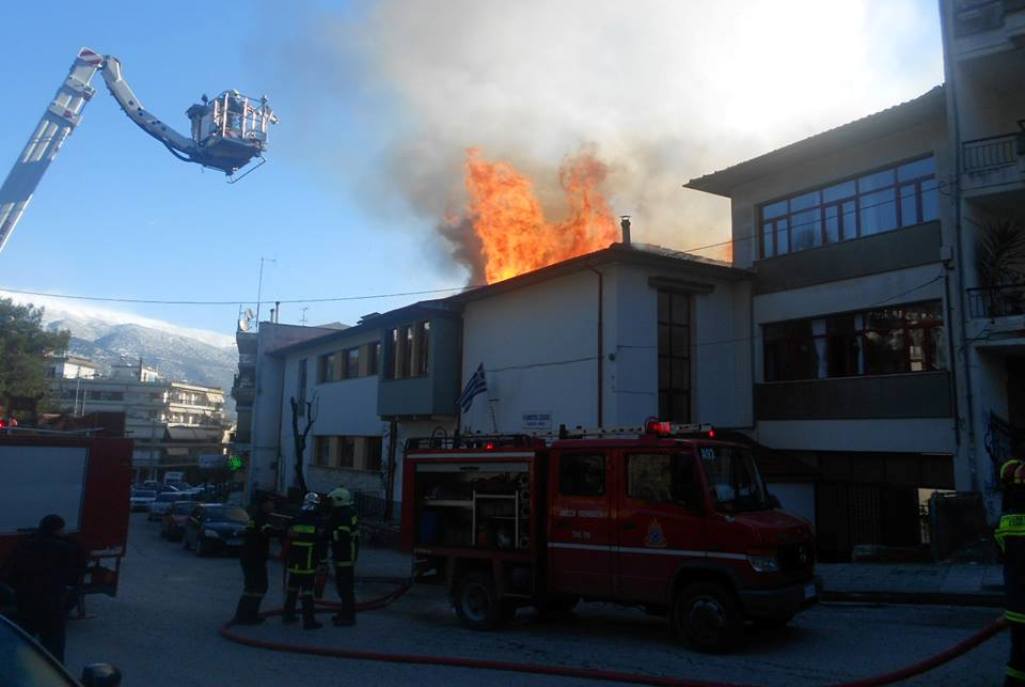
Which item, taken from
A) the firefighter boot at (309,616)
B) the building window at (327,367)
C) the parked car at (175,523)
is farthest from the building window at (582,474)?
the building window at (327,367)

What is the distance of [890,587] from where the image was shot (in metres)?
12.1

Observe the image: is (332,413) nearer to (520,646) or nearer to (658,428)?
(520,646)

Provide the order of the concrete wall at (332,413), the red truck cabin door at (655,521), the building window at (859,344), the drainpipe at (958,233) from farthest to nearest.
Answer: the concrete wall at (332,413) → the building window at (859,344) → the drainpipe at (958,233) → the red truck cabin door at (655,521)

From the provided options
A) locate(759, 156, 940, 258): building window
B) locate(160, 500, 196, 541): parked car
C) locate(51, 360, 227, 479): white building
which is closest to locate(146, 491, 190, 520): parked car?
locate(160, 500, 196, 541): parked car

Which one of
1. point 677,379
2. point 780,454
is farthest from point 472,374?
point 780,454

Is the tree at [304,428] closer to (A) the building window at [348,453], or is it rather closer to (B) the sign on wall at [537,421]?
(A) the building window at [348,453]

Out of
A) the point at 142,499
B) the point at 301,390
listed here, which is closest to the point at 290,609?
the point at 301,390

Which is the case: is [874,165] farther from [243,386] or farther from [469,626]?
[243,386]

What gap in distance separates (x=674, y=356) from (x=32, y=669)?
675 inches

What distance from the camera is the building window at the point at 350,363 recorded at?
1237 inches

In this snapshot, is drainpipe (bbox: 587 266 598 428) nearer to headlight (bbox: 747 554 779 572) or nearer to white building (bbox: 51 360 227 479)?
headlight (bbox: 747 554 779 572)

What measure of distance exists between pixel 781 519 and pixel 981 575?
5.59m

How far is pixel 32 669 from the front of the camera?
142 inches

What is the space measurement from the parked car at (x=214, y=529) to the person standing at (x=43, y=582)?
43.8 ft
